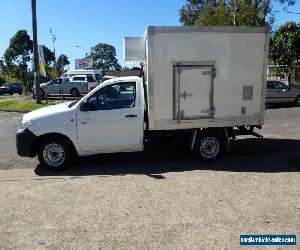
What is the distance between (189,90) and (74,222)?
4.17 metres

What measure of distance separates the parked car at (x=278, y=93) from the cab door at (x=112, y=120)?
14.1 m

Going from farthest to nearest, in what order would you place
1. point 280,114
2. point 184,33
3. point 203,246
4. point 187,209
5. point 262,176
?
1. point 280,114
2. point 184,33
3. point 262,176
4. point 187,209
5. point 203,246

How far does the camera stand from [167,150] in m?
10.9

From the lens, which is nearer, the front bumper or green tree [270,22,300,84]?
the front bumper

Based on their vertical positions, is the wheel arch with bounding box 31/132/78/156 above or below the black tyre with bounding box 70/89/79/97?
above

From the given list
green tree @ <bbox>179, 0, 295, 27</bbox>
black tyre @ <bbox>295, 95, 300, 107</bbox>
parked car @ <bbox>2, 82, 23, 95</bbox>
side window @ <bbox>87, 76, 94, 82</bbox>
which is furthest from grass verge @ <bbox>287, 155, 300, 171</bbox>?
parked car @ <bbox>2, 82, 23, 95</bbox>

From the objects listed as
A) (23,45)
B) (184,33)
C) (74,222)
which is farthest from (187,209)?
(23,45)

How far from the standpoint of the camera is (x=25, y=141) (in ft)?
29.2

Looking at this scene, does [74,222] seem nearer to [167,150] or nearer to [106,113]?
[106,113]

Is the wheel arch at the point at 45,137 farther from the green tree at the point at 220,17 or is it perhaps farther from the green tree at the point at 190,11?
the green tree at the point at 190,11

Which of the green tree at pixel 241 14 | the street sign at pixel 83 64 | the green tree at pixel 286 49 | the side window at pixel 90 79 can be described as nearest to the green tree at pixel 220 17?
the green tree at pixel 241 14

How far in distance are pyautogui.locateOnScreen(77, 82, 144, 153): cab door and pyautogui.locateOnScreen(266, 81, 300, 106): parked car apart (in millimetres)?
14066

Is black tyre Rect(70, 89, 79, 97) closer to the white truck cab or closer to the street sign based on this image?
the white truck cab

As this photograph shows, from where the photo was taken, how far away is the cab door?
895cm
